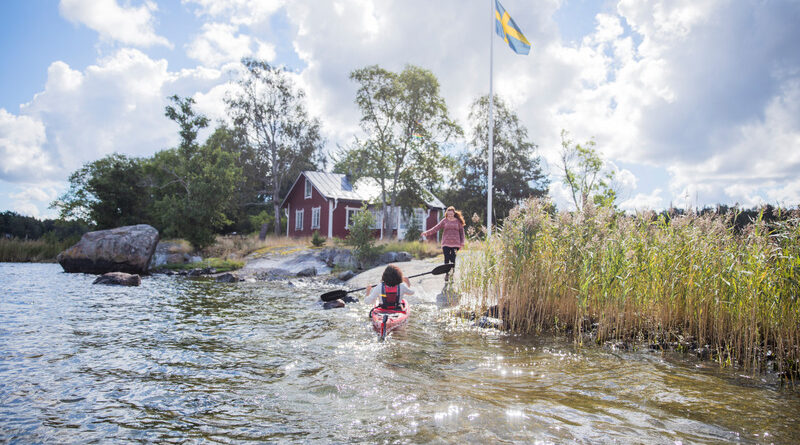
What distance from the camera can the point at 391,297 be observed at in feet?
25.9

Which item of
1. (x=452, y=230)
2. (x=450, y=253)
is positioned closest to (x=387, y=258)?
(x=450, y=253)

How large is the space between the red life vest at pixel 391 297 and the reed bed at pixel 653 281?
1.87 metres

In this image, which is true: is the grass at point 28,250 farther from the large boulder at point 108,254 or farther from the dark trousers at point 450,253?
the dark trousers at point 450,253

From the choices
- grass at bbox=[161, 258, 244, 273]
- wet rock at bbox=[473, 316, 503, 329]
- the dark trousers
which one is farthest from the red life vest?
grass at bbox=[161, 258, 244, 273]

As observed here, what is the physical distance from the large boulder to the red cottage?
13.5 meters

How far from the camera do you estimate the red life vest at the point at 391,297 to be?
7855 mm

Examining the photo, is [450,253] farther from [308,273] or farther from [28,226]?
[28,226]

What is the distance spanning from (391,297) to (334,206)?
25100mm

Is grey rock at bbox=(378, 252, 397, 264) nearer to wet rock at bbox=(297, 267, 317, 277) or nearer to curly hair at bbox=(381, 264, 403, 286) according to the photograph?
wet rock at bbox=(297, 267, 317, 277)

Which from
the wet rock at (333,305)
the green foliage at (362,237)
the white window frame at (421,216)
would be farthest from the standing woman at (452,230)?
the white window frame at (421,216)

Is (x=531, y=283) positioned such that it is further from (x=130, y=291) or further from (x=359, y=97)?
(x=359, y=97)

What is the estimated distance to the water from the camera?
3.51m

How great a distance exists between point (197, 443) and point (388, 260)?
19593mm

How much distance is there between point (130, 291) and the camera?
13.7 meters
